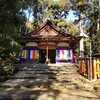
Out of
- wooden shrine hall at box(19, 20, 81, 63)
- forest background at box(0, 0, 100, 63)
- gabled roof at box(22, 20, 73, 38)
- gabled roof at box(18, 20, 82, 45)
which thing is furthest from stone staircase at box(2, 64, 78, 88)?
gabled roof at box(22, 20, 73, 38)

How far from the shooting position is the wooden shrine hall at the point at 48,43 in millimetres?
21297

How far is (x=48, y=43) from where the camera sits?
22.4 m

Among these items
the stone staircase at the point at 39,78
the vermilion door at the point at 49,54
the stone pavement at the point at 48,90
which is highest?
the vermilion door at the point at 49,54

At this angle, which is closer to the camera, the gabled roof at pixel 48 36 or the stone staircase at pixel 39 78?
the stone staircase at pixel 39 78

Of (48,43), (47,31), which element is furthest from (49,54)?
Answer: (47,31)

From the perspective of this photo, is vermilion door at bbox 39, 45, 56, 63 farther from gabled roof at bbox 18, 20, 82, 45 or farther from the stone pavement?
the stone pavement

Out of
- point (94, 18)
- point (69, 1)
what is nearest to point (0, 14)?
point (94, 18)

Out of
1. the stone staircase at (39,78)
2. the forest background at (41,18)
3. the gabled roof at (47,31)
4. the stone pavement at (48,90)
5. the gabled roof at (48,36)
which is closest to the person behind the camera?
the stone pavement at (48,90)

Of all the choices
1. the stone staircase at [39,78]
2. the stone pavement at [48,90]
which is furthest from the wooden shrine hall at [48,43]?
the stone pavement at [48,90]

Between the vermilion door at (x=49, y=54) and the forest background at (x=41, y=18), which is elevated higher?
the forest background at (x=41, y=18)

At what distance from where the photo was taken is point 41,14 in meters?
40.1

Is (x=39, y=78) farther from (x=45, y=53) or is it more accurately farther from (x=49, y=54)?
(x=49, y=54)

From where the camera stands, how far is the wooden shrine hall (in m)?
21.3

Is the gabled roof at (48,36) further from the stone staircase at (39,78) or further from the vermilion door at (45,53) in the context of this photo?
the stone staircase at (39,78)
